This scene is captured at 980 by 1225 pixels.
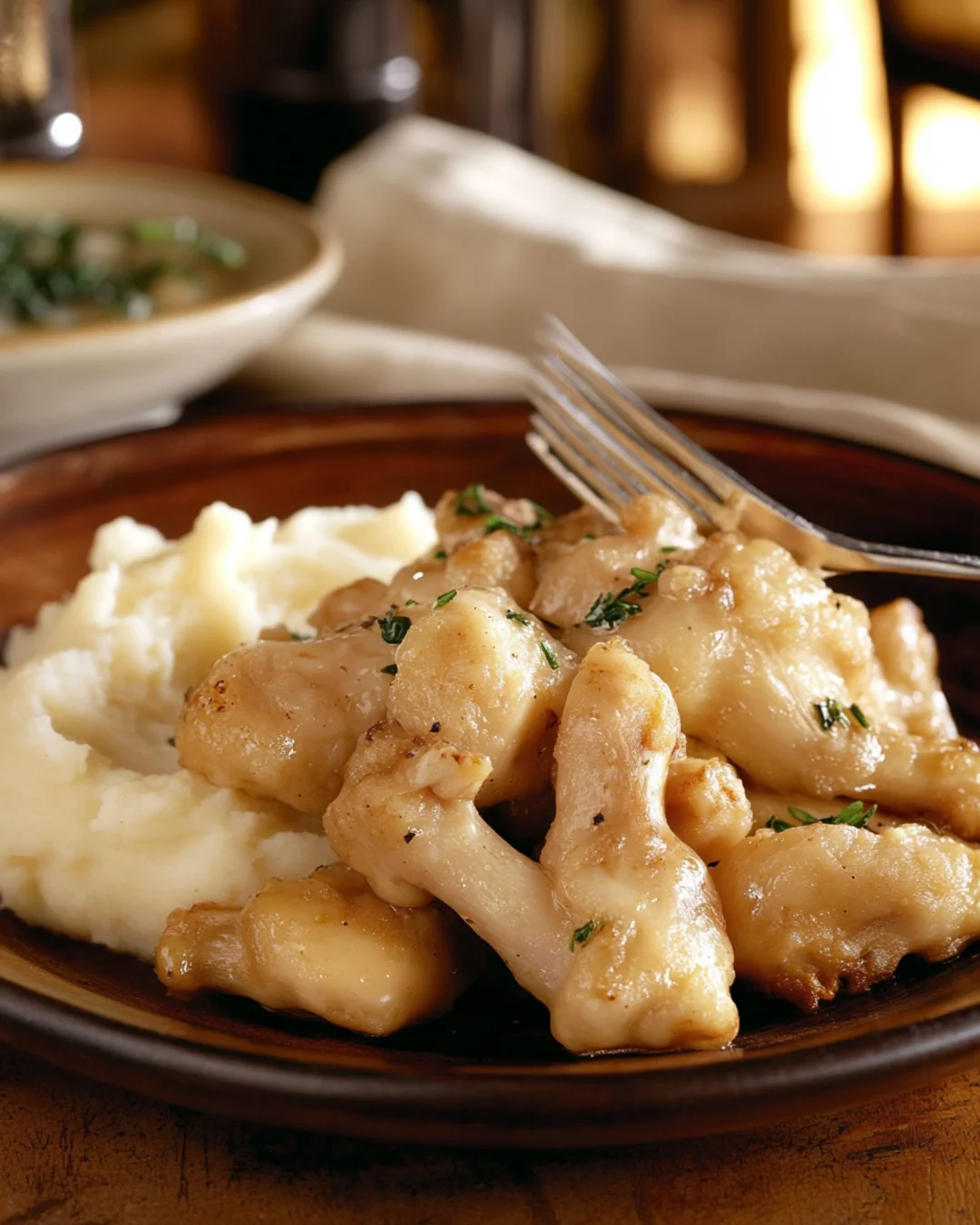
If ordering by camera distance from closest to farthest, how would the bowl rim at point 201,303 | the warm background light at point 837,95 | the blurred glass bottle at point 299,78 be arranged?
1. the bowl rim at point 201,303
2. the blurred glass bottle at point 299,78
3. the warm background light at point 837,95

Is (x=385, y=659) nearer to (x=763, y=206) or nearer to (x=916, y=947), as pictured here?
(x=916, y=947)

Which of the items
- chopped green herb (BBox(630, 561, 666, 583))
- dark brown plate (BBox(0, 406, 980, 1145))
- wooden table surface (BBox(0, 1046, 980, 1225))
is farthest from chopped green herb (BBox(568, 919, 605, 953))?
chopped green herb (BBox(630, 561, 666, 583))

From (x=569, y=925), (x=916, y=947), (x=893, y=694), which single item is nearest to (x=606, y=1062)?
(x=569, y=925)

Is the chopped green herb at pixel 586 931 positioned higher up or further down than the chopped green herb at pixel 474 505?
further down

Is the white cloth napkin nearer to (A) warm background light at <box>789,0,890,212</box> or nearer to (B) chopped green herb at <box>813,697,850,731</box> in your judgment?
(B) chopped green herb at <box>813,697,850,731</box>

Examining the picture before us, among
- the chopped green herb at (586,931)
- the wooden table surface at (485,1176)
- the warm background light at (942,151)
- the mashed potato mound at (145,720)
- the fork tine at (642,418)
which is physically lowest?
the warm background light at (942,151)

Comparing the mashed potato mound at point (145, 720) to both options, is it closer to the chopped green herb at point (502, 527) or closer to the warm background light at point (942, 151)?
the chopped green herb at point (502, 527)

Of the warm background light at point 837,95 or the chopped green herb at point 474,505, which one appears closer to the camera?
the chopped green herb at point 474,505

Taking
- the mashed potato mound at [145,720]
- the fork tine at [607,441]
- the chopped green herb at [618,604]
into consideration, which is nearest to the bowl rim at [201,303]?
the mashed potato mound at [145,720]
